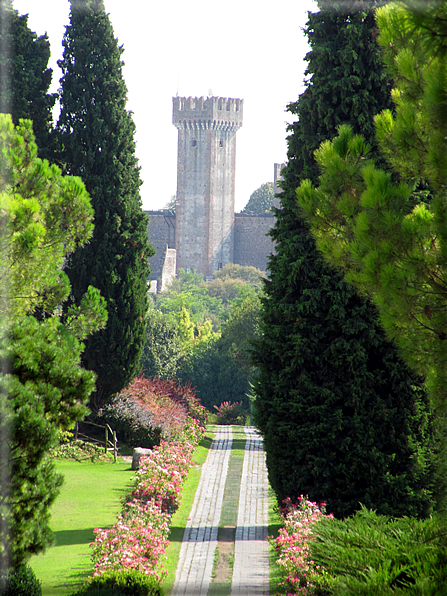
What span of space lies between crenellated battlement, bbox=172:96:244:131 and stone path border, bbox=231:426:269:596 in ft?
→ 181

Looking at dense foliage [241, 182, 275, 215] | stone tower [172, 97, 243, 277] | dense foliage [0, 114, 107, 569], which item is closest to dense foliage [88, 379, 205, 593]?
dense foliage [0, 114, 107, 569]

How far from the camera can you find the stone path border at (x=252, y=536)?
6.79 m

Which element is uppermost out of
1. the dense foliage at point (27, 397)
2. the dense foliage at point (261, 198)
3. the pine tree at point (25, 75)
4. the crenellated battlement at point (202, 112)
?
the crenellated battlement at point (202, 112)

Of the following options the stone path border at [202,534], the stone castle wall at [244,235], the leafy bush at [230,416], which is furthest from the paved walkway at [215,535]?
the stone castle wall at [244,235]

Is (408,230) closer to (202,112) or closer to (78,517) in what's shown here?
(78,517)

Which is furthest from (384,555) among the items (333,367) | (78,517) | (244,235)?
(244,235)

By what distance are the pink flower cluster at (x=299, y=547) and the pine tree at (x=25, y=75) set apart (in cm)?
1060

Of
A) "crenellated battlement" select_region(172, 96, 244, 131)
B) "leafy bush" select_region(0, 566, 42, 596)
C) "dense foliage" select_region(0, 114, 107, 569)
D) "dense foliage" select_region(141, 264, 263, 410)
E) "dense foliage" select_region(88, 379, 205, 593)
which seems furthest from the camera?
"crenellated battlement" select_region(172, 96, 244, 131)

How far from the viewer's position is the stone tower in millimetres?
63781

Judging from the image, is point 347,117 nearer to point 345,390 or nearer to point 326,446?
point 345,390

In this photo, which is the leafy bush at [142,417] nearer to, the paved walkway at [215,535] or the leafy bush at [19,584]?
the paved walkway at [215,535]

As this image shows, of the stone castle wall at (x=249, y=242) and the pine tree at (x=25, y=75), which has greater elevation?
the pine tree at (x=25, y=75)

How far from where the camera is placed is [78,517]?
9.17 meters

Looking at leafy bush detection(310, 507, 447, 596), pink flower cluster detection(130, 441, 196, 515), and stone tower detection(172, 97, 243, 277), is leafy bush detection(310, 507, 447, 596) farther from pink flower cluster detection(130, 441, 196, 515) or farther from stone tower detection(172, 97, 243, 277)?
stone tower detection(172, 97, 243, 277)
